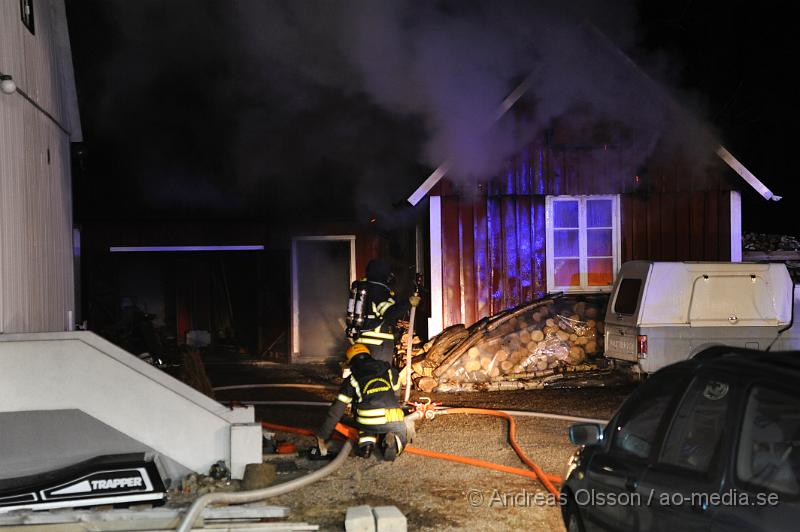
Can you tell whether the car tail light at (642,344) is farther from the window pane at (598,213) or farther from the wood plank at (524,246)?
the window pane at (598,213)

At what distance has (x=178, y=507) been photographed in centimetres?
633

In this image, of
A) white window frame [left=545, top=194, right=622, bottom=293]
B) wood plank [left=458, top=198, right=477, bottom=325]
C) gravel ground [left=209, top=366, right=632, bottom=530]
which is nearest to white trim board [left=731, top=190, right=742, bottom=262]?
white window frame [left=545, top=194, right=622, bottom=293]

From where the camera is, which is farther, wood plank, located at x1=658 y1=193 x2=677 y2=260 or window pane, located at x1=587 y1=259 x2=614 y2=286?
wood plank, located at x1=658 y1=193 x2=677 y2=260

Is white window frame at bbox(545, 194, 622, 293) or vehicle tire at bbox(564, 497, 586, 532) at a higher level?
white window frame at bbox(545, 194, 622, 293)

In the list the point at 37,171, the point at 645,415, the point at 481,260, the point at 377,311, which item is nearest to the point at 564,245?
the point at 481,260

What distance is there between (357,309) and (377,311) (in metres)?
0.20

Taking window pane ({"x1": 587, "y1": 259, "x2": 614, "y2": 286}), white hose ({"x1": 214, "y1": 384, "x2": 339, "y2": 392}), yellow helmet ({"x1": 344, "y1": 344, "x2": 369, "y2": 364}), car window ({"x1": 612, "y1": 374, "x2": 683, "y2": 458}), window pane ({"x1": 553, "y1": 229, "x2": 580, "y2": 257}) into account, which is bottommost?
white hose ({"x1": 214, "y1": 384, "x2": 339, "y2": 392})

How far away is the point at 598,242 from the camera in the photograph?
49.0 feet

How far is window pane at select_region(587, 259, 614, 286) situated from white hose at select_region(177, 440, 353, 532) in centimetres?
869

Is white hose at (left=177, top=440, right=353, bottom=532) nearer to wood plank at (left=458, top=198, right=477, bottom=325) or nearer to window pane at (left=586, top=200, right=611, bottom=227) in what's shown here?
wood plank at (left=458, top=198, right=477, bottom=325)

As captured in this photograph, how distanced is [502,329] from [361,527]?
8.28 metres

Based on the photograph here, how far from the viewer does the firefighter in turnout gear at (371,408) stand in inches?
308

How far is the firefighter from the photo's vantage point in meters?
8.16

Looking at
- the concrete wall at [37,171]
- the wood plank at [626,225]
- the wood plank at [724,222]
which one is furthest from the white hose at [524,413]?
the wood plank at [724,222]
